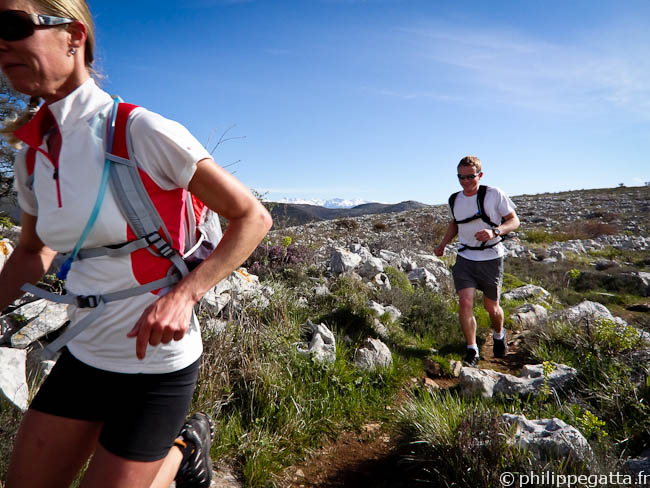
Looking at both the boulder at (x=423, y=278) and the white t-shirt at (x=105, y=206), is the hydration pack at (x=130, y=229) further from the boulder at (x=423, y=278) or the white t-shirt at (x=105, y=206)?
the boulder at (x=423, y=278)

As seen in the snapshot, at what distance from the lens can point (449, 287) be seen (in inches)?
308

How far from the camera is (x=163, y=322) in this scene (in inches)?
46.3

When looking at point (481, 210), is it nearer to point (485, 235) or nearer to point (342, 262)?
point (485, 235)

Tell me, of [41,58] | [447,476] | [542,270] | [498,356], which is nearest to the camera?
[41,58]

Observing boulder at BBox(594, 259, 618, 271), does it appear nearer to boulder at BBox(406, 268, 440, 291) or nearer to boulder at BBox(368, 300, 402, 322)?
boulder at BBox(406, 268, 440, 291)

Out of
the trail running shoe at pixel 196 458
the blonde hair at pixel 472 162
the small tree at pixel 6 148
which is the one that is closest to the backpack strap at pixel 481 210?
the blonde hair at pixel 472 162

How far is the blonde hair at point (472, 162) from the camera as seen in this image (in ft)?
16.3

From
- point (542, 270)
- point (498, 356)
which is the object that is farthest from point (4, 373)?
point (542, 270)

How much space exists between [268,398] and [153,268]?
227cm

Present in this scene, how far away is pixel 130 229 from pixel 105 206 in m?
0.11

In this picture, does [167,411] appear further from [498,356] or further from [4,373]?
[498,356]

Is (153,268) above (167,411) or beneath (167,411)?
above

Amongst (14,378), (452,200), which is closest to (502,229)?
(452,200)

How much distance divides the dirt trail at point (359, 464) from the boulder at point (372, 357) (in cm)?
74
